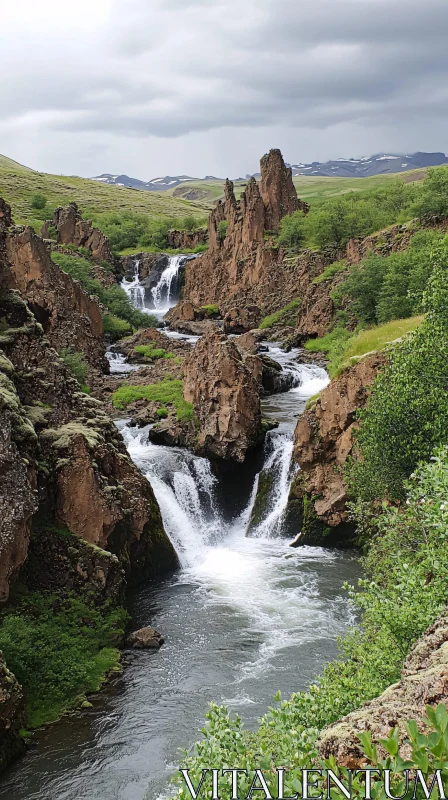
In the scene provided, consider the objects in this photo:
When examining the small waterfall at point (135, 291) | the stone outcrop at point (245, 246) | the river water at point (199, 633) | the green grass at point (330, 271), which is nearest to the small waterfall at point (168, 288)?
the small waterfall at point (135, 291)

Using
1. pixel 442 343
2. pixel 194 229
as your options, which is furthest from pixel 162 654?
pixel 194 229

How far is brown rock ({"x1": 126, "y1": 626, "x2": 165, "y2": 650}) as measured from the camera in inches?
940

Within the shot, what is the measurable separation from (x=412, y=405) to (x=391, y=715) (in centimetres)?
1630

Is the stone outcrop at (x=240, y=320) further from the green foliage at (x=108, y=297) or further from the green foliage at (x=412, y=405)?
the green foliage at (x=412, y=405)

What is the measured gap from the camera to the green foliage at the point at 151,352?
197 feet

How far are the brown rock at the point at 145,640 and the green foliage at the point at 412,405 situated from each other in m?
10.5

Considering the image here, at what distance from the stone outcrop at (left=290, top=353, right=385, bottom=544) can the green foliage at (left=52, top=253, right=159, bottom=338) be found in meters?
40.3

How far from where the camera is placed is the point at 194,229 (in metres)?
134

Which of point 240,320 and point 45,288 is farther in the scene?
point 240,320

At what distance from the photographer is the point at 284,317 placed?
8144cm

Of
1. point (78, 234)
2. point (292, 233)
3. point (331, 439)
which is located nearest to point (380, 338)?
point (331, 439)

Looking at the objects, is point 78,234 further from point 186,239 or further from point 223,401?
point 223,401

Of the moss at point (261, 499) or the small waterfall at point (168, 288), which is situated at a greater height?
the small waterfall at point (168, 288)

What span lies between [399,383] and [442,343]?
6.71ft
